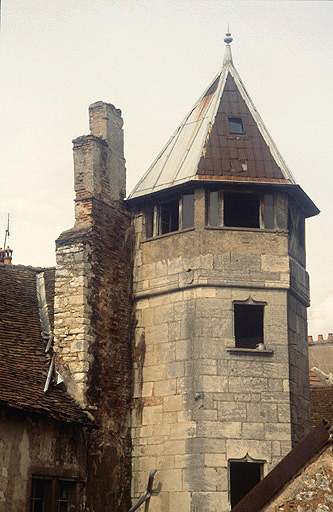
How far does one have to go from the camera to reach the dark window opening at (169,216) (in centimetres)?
1972

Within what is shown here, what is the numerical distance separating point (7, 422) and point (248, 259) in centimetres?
628

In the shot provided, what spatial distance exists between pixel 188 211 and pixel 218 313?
257 centimetres

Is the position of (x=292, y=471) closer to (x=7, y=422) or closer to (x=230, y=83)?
(x=7, y=422)

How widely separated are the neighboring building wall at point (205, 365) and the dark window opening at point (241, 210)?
2.38 feet

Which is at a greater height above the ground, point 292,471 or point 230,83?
point 230,83

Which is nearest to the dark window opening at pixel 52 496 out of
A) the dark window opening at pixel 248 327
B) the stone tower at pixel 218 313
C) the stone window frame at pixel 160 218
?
the stone tower at pixel 218 313

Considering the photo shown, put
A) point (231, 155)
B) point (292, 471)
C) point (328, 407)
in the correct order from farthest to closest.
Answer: point (328, 407) → point (231, 155) → point (292, 471)

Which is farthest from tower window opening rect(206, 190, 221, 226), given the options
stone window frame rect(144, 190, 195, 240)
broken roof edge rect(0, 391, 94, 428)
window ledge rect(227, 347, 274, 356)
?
broken roof edge rect(0, 391, 94, 428)

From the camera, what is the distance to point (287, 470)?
41.8 feet

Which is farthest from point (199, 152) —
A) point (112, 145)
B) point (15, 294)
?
point (15, 294)

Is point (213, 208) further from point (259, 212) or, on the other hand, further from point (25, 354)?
point (25, 354)

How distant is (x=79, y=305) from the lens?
1812 cm

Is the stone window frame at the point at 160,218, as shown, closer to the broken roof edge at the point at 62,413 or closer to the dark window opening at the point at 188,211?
the dark window opening at the point at 188,211

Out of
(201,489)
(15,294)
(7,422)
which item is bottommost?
(201,489)
